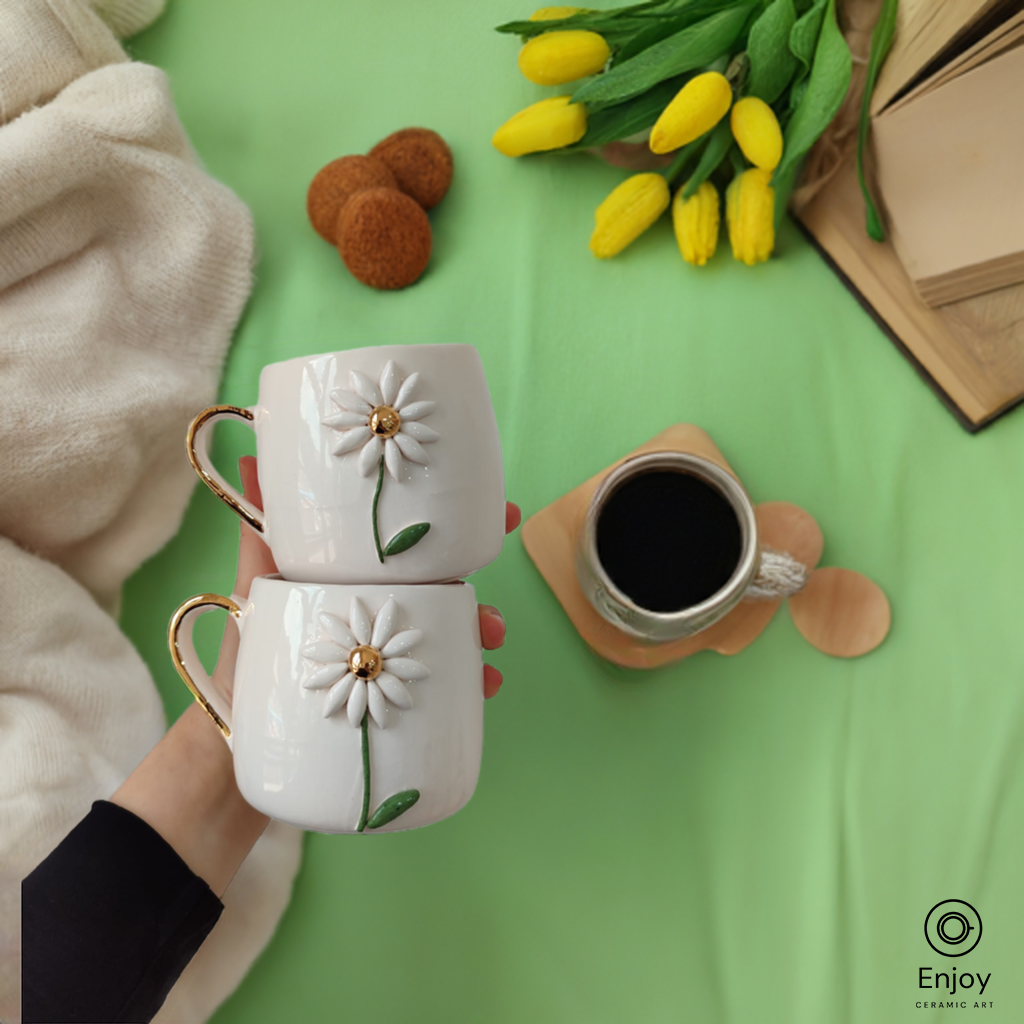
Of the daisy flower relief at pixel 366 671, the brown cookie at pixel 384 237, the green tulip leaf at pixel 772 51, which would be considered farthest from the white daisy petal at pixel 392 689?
the green tulip leaf at pixel 772 51

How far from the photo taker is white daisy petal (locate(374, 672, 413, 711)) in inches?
12.7

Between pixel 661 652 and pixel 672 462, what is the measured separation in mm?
122

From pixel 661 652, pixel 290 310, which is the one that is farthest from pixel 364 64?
pixel 661 652

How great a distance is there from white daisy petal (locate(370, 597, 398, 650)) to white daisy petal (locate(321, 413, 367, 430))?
2.8 inches

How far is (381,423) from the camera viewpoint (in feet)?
1.05

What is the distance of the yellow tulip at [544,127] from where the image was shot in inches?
22.3

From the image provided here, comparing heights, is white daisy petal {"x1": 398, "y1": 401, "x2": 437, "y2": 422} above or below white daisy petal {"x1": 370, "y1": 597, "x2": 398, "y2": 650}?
above

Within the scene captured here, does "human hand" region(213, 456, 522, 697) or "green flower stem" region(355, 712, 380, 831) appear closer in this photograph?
"green flower stem" region(355, 712, 380, 831)

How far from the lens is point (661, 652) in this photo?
0.52 m

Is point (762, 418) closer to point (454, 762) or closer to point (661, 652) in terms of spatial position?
point (661, 652)

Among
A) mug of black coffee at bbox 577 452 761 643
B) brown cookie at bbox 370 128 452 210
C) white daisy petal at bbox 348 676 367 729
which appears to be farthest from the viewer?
brown cookie at bbox 370 128 452 210

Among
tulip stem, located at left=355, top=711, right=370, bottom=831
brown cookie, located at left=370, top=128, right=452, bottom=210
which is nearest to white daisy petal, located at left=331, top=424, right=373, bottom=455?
tulip stem, located at left=355, top=711, right=370, bottom=831

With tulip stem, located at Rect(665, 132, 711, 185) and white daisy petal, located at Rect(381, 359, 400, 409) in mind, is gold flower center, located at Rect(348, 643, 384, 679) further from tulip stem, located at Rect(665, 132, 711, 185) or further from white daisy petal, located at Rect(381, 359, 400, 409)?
tulip stem, located at Rect(665, 132, 711, 185)

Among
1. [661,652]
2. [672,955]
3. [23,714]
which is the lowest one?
[672,955]
